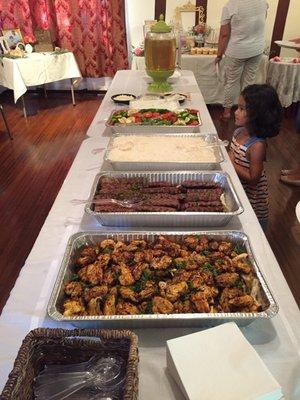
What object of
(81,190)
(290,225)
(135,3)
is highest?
(135,3)

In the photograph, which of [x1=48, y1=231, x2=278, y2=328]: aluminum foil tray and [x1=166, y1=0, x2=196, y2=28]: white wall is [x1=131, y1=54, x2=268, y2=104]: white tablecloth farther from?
[x1=48, y1=231, x2=278, y2=328]: aluminum foil tray

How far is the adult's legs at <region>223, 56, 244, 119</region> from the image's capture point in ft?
11.3

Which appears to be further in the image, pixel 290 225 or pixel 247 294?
pixel 290 225

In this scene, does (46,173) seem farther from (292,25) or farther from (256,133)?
(292,25)

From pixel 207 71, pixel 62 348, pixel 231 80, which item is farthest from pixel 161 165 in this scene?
pixel 207 71

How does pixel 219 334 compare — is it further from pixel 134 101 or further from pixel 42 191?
pixel 42 191

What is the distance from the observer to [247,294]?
740mm

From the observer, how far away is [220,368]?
57cm

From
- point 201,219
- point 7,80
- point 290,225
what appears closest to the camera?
point 201,219

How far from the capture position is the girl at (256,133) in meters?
1.36

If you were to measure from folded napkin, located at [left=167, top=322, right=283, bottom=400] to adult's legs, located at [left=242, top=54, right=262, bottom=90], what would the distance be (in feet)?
11.2

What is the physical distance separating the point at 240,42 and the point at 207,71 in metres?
0.52

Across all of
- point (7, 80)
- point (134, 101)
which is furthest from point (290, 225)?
point (7, 80)

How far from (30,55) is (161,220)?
336 centimetres
